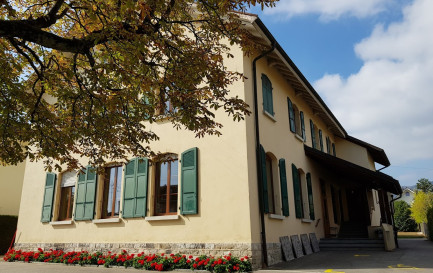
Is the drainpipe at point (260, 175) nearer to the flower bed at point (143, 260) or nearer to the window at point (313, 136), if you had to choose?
the flower bed at point (143, 260)

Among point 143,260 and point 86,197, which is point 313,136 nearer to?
point 143,260

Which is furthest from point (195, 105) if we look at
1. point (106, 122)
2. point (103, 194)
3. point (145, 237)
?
point (103, 194)

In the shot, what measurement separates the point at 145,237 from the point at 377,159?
1778 cm

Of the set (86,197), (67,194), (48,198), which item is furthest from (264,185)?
(48,198)

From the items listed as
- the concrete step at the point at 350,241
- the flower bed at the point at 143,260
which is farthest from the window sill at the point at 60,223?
the concrete step at the point at 350,241

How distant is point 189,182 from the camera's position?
28.7ft

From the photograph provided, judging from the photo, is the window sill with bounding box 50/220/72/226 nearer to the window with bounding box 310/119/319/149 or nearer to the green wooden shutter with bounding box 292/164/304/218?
the green wooden shutter with bounding box 292/164/304/218

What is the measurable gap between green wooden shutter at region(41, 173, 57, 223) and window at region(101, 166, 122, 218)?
93.7 inches

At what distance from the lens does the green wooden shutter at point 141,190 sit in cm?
930

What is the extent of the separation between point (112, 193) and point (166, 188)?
86.5 inches

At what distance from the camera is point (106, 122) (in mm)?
6766

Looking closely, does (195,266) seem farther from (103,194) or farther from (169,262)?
(103,194)

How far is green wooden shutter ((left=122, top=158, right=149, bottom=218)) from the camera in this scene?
369 inches

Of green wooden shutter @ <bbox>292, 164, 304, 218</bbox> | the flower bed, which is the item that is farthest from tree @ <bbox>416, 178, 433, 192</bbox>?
the flower bed
